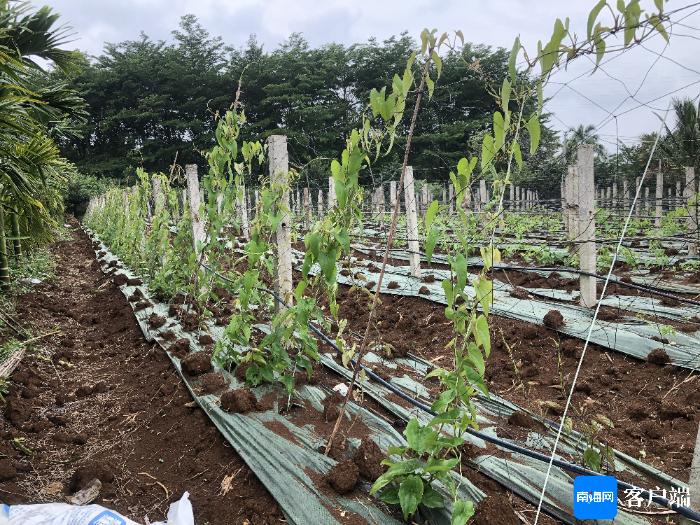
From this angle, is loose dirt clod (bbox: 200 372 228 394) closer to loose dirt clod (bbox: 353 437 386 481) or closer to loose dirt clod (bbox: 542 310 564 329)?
loose dirt clod (bbox: 353 437 386 481)

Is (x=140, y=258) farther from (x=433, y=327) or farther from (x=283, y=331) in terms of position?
(x=283, y=331)

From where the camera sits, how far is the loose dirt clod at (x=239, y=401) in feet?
8.41

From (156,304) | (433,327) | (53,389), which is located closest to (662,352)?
(433,327)

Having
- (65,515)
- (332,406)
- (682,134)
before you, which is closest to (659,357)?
(682,134)

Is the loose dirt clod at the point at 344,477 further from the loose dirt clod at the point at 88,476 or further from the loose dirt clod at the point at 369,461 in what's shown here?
the loose dirt clod at the point at 88,476

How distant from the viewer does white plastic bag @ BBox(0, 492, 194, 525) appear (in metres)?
1.41

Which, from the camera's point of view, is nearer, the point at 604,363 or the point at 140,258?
the point at 604,363

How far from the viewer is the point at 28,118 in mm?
3801

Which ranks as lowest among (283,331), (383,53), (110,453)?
(110,453)

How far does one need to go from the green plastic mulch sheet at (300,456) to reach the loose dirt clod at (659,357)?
1.98m

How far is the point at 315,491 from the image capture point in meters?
1.92

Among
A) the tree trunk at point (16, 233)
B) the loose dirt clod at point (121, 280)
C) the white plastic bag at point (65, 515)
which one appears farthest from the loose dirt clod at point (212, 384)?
the loose dirt clod at point (121, 280)

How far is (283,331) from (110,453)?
1190mm

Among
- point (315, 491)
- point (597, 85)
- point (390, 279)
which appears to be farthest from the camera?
point (390, 279)
